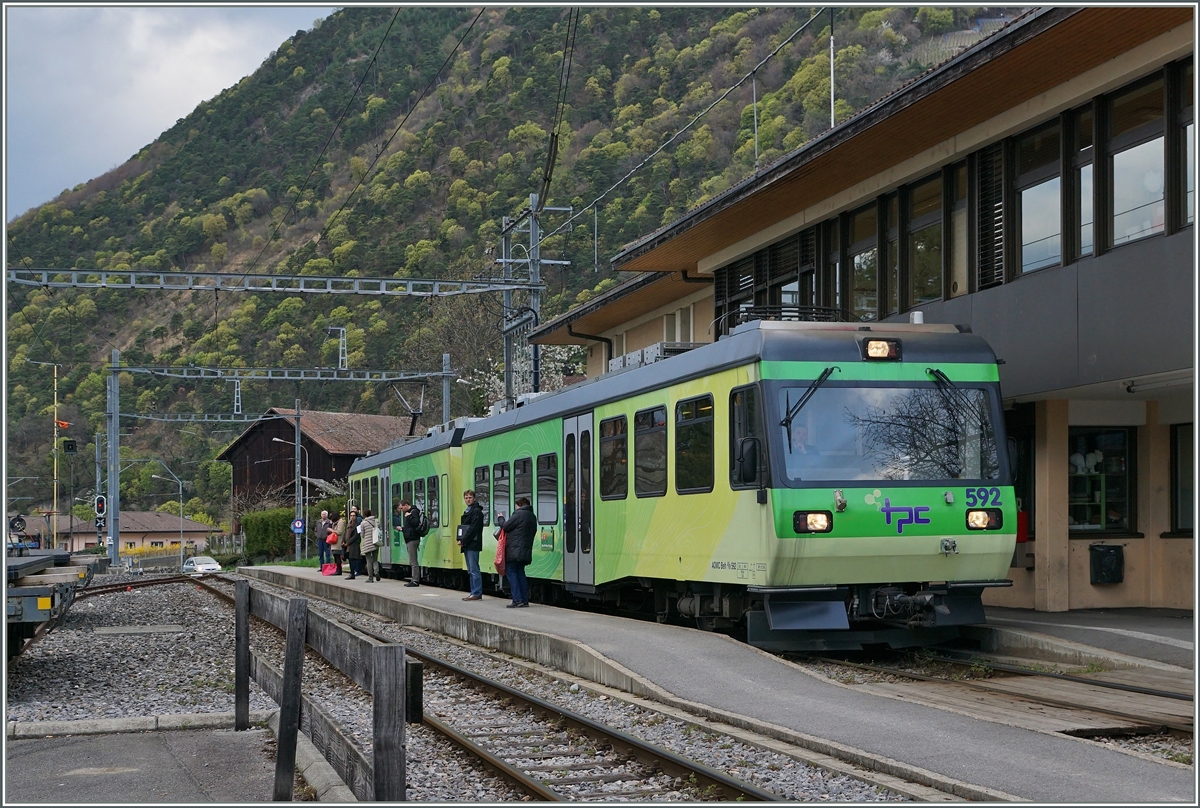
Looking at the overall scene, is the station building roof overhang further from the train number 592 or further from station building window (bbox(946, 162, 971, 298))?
the train number 592

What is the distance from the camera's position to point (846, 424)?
13.5 m

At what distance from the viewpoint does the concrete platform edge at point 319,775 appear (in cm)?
750

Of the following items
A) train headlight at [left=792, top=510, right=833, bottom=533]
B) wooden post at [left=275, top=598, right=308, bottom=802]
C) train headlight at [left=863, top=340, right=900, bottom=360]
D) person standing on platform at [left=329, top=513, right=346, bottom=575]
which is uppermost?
train headlight at [left=863, top=340, right=900, bottom=360]

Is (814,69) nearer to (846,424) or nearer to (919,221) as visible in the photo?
(919,221)

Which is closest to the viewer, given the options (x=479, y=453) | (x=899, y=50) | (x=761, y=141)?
(x=479, y=453)

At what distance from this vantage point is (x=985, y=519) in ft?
45.4

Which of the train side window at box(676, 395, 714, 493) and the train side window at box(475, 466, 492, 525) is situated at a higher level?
the train side window at box(676, 395, 714, 493)

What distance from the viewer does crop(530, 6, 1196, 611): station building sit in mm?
14398

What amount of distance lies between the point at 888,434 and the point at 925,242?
22.8 ft

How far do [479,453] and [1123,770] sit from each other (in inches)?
711

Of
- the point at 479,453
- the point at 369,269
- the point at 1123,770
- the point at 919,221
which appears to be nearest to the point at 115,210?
the point at 369,269

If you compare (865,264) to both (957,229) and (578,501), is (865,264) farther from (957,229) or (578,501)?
(578,501)

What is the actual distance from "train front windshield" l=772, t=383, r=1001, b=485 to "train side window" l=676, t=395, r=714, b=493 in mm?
1463

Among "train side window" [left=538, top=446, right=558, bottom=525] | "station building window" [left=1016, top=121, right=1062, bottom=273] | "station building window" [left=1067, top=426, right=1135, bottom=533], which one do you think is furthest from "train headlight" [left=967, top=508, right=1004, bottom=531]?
"train side window" [left=538, top=446, right=558, bottom=525]
